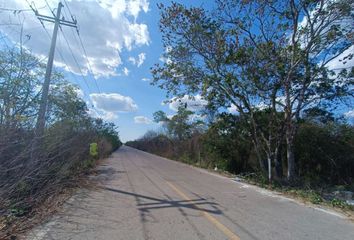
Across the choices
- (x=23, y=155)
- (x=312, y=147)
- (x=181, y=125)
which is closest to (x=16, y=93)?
(x=23, y=155)

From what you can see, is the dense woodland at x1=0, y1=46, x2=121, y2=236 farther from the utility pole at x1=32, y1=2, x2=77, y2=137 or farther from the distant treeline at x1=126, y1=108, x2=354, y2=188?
the distant treeline at x1=126, y1=108, x2=354, y2=188

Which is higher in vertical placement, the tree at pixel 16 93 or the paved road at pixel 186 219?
the tree at pixel 16 93

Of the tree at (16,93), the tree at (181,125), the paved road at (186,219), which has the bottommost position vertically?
the paved road at (186,219)

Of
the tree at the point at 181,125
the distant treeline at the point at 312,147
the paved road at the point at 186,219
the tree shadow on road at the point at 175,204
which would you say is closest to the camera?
the paved road at the point at 186,219

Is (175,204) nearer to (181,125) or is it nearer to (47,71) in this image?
(47,71)

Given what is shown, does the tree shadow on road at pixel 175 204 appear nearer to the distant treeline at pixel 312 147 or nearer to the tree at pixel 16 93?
the tree at pixel 16 93

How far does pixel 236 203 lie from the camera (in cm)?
894

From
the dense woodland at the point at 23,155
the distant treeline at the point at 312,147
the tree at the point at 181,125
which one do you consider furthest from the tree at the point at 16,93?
the tree at the point at 181,125

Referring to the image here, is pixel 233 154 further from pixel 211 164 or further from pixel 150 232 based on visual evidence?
pixel 150 232

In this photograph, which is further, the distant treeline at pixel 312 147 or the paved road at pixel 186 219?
the distant treeline at pixel 312 147

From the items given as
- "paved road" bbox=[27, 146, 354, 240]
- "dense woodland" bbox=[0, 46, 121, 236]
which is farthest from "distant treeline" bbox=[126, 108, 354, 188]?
"dense woodland" bbox=[0, 46, 121, 236]

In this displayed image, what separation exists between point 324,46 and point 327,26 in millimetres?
908

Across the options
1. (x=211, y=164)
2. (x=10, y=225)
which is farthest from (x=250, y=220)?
(x=211, y=164)

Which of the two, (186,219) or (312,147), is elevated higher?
(312,147)
